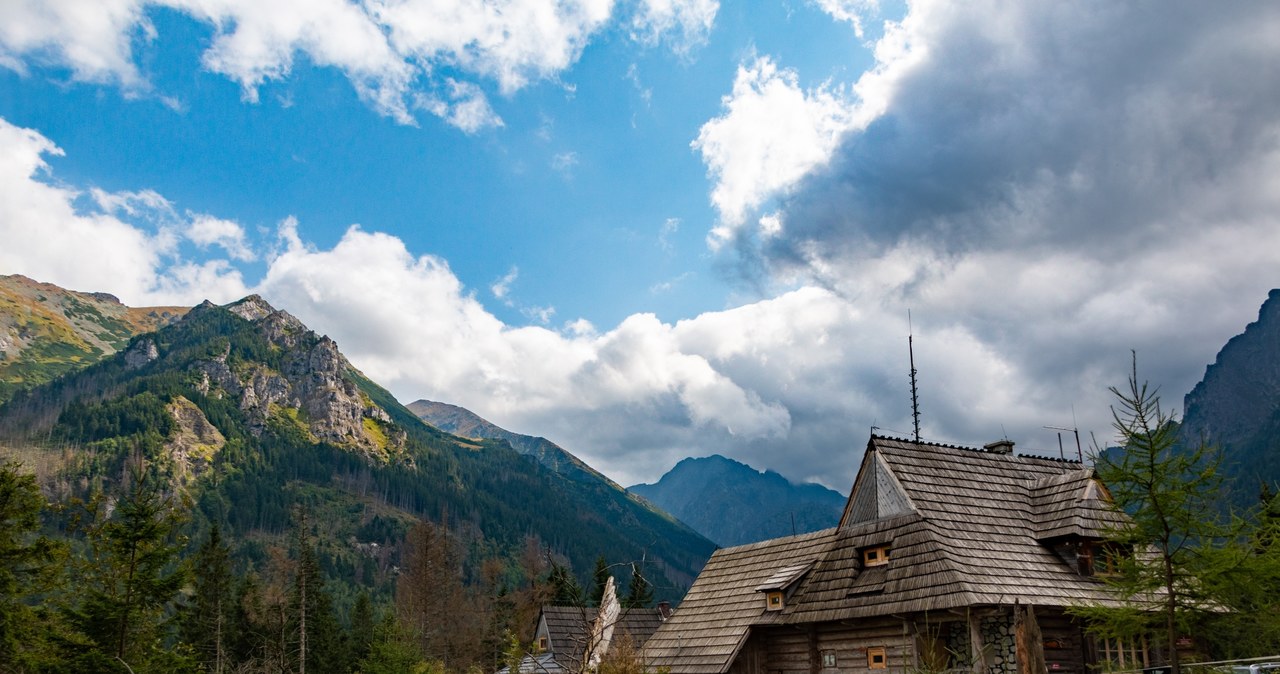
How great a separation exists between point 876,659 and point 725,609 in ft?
26.0

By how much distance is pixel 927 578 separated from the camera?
23.7m

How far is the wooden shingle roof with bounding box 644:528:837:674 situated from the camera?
2964 cm

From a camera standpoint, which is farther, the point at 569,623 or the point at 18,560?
the point at 569,623

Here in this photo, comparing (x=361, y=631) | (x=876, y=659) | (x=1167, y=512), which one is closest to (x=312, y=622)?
(x=361, y=631)

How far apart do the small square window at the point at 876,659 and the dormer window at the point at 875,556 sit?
2513 millimetres

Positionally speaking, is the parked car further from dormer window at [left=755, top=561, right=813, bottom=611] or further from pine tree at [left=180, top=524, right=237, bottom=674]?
pine tree at [left=180, top=524, right=237, bottom=674]

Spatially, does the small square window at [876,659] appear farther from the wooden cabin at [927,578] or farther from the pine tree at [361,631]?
the pine tree at [361,631]

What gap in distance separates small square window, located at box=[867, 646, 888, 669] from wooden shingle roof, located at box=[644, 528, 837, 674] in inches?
156

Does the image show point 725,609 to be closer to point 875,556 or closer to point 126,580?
point 875,556

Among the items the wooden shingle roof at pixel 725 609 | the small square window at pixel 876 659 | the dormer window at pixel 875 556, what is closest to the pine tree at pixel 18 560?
the wooden shingle roof at pixel 725 609

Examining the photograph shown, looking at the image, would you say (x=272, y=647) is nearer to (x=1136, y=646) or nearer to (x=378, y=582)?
(x=1136, y=646)

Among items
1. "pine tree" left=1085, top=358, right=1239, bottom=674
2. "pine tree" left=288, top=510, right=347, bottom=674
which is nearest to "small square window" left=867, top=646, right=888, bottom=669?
"pine tree" left=1085, top=358, right=1239, bottom=674

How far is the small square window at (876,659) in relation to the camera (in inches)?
975

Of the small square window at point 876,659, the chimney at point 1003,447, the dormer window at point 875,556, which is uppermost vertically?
the chimney at point 1003,447
